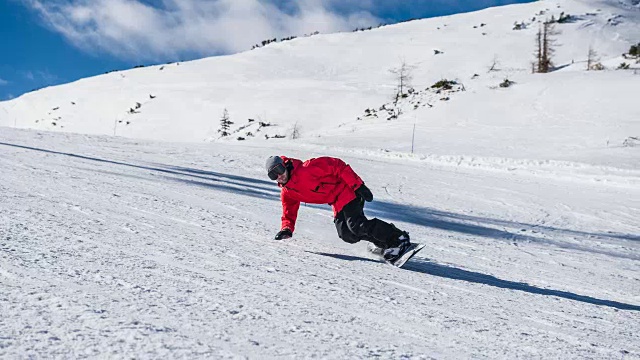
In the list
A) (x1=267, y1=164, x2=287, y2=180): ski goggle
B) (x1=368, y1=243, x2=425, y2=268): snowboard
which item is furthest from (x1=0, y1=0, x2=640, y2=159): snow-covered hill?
(x1=267, y1=164, x2=287, y2=180): ski goggle

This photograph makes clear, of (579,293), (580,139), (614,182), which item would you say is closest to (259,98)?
(580,139)

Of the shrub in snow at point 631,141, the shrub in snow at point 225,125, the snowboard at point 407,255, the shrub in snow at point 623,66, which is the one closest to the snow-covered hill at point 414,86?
the shrub in snow at point 631,141

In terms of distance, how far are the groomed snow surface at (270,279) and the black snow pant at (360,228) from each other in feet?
0.69

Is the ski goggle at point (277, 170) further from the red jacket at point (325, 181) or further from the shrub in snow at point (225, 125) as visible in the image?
the shrub in snow at point (225, 125)

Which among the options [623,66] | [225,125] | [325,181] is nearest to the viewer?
[325,181]

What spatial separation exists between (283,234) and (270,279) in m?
1.47

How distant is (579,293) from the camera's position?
4.34m

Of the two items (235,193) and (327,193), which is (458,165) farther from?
(327,193)

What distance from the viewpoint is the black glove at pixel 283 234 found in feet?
15.7

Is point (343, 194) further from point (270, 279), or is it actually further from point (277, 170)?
point (270, 279)

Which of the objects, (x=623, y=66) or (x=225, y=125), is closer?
(x=623, y=66)

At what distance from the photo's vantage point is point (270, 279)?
3357 millimetres

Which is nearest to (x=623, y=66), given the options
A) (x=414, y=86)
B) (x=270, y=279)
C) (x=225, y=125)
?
(x=414, y=86)

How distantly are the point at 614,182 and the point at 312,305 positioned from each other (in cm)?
1234
